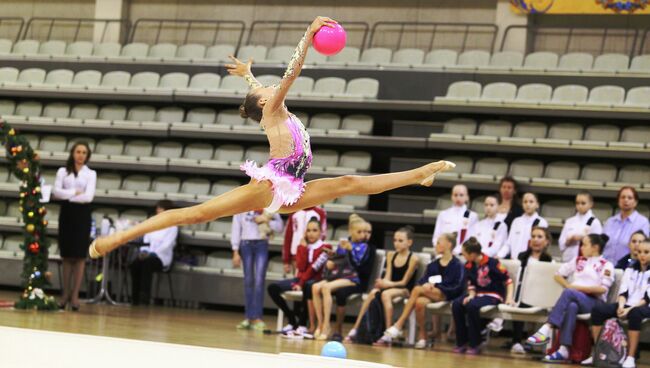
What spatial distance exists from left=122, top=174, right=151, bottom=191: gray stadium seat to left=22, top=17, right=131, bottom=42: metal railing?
12.3 ft

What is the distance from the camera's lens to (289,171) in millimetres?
6160

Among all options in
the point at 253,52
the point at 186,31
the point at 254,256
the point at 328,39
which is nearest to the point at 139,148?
the point at 253,52

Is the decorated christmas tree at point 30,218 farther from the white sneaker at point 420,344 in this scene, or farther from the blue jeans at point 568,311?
the blue jeans at point 568,311

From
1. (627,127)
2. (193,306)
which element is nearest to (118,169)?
(193,306)

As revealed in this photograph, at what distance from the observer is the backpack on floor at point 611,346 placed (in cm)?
874

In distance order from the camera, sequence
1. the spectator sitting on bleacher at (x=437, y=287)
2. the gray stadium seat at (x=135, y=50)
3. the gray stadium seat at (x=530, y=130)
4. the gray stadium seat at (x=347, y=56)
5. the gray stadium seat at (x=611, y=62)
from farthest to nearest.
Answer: the gray stadium seat at (x=135, y=50) < the gray stadium seat at (x=347, y=56) < the gray stadium seat at (x=611, y=62) < the gray stadium seat at (x=530, y=130) < the spectator sitting on bleacher at (x=437, y=287)

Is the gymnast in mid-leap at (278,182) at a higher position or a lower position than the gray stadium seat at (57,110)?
lower

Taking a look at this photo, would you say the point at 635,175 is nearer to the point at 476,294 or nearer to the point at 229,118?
the point at 476,294

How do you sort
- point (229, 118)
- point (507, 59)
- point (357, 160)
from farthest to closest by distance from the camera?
point (229, 118), point (507, 59), point (357, 160)

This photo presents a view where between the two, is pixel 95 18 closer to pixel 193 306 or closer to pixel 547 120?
pixel 193 306

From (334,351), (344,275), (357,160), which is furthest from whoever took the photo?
(357,160)

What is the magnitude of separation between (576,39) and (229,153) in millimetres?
5554

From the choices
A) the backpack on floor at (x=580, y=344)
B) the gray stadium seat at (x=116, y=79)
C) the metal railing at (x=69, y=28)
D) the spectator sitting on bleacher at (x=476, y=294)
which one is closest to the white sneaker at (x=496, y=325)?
the spectator sitting on bleacher at (x=476, y=294)

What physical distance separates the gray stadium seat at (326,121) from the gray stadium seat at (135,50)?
11.4 feet
